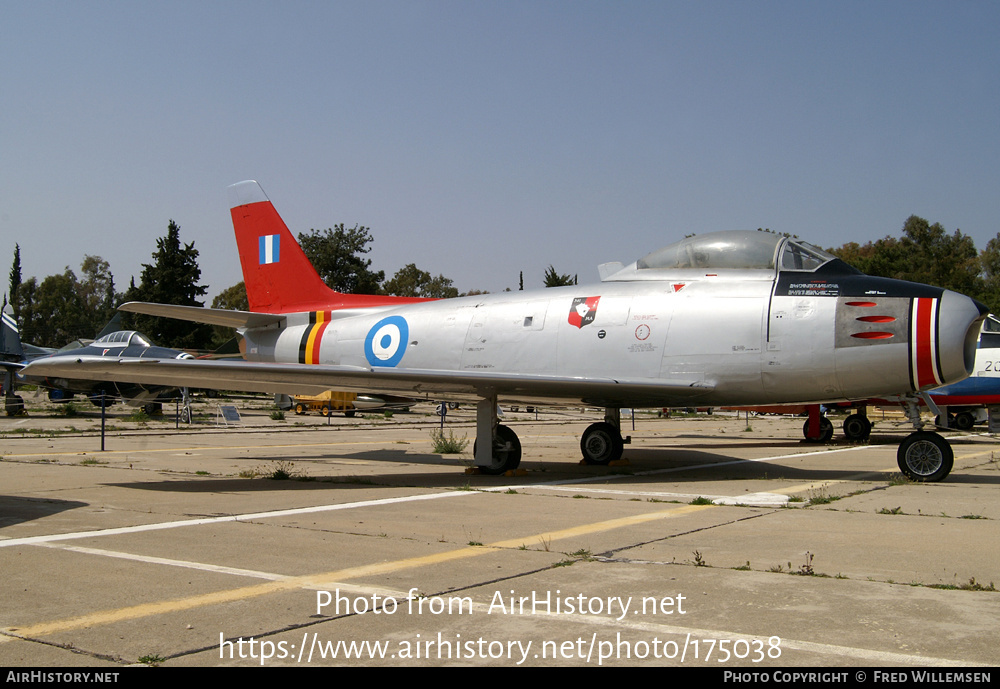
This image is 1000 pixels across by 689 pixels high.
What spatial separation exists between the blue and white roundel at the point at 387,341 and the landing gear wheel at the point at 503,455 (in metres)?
2.57

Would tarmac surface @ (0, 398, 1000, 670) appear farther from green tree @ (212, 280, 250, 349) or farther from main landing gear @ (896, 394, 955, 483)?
green tree @ (212, 280, 250, 349)

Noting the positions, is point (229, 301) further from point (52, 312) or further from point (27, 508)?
point (27, 508)

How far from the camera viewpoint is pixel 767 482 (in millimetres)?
10062

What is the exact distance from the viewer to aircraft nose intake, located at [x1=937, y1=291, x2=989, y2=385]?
880 centimetres

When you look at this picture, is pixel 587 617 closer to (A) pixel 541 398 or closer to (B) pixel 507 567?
(B) pixel 507 567

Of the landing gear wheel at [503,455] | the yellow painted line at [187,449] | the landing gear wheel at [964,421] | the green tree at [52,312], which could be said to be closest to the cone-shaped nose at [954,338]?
the landing gear wheel at [503,455]

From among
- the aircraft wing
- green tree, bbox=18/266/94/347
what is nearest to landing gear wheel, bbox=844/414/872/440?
the aircraft wing

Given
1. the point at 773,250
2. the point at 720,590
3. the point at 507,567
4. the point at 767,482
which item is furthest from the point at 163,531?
the point at 773,250

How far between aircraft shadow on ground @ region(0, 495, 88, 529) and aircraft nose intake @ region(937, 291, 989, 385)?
953cm

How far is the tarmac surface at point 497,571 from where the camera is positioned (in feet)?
11.0

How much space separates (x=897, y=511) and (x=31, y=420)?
27.9m

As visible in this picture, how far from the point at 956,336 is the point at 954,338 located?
0.03 m

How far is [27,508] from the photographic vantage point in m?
7.47

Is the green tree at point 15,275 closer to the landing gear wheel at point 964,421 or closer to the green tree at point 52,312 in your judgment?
the green tree at point 52,312
